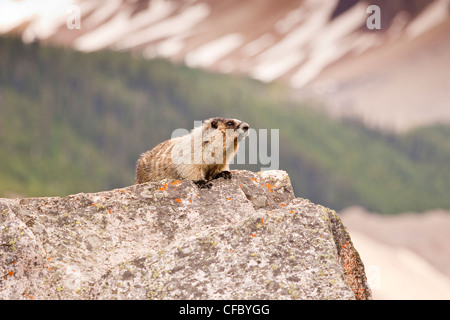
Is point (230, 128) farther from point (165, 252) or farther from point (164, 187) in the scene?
point (165, 252)

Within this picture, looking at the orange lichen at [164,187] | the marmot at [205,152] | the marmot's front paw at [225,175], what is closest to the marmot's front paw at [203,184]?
the marmot's front paw at [225,175]

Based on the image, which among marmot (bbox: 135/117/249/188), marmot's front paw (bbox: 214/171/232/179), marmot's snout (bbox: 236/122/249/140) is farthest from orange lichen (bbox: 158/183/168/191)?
marmot's snout (bbox: 236/122/249/140)

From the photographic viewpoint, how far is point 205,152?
1678cm

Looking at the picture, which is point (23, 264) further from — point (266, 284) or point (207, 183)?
point (207, 183)

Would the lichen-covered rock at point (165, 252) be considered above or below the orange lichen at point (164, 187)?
below

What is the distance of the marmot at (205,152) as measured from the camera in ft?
54.1

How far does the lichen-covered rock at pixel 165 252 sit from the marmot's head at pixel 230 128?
4.58 meters

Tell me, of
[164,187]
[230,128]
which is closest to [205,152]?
[230,128]

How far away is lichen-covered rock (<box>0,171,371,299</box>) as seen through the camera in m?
9.26

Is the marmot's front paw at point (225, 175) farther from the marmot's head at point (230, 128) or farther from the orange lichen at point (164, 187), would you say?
the orange lichen at point (164, 187)

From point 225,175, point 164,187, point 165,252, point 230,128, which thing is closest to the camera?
point 165,252

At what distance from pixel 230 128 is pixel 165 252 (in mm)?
7451
